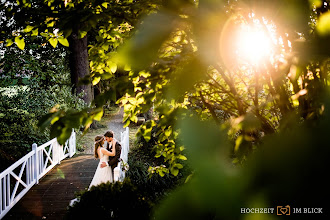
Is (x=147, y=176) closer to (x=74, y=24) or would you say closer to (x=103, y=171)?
(x=103, y=171)

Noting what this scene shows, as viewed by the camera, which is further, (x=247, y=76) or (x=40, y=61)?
(x=40, y=61)

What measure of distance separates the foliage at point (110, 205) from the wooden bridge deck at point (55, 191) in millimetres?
2612

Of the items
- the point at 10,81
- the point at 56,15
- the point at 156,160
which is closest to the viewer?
the point at 56,15

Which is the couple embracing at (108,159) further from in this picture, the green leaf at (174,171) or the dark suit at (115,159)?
the green leaf at (174,171)

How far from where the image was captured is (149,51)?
472 mm

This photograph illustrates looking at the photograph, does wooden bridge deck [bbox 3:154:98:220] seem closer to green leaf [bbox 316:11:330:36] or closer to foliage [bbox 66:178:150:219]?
foliage [bbox 66:178:150:219]

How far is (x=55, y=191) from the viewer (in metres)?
7.39

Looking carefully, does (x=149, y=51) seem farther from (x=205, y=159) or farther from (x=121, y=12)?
(x=121, y=12)

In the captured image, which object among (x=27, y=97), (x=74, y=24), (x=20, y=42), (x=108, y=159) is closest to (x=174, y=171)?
(x=74, y=24)

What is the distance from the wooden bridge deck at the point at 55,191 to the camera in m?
6.15

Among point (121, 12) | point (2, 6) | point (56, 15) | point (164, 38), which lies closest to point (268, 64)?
point (164, 38)

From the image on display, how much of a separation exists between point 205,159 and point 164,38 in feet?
0.73

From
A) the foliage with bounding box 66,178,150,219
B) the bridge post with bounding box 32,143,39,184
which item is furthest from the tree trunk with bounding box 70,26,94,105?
the foliage with bounding box 66,178,150,219

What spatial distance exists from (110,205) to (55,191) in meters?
4.37
